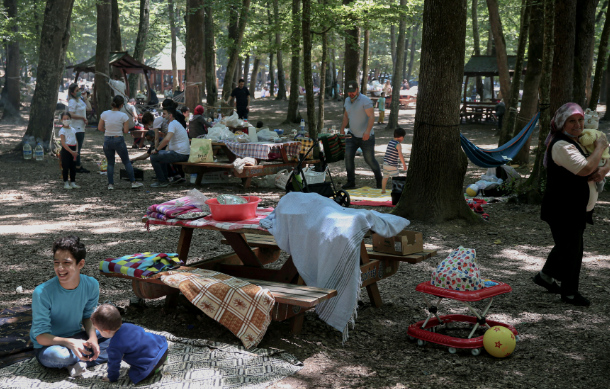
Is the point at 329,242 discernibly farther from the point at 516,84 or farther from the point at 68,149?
the point at 516,84

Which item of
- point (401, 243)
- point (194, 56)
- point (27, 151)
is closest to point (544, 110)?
point (401, 243)

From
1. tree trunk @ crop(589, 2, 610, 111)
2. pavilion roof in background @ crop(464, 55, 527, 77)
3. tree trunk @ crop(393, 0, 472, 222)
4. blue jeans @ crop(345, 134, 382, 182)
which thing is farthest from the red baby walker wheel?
pavilion roof in background @ crop(464, 55, 527, 77)

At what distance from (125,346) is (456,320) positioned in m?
2.42

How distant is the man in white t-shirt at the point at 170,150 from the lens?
11008 mm

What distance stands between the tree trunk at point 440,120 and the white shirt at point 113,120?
17.4 feet

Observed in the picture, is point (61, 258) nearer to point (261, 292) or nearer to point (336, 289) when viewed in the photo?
point (261, 292)

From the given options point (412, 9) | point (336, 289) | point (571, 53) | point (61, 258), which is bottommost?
point (336, 289)

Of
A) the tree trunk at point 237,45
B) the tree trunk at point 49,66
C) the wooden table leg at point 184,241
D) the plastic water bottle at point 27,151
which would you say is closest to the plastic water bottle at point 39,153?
the plastic water bottle at point 27,151

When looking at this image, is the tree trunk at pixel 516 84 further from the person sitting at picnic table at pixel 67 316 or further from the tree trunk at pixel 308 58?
the person sitting at picnic table at pixel 67 316

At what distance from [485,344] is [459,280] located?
453 mm

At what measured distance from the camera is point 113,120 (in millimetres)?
10383

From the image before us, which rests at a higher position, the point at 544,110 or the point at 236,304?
the point at 544,110

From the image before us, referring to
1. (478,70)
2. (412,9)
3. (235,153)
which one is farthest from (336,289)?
(478,70)

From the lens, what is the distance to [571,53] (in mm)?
9070
